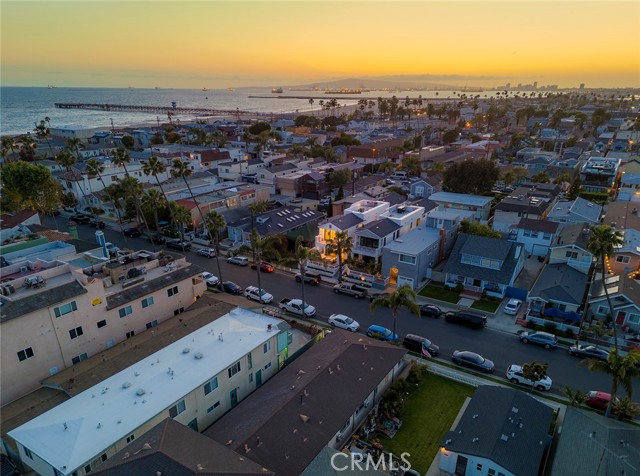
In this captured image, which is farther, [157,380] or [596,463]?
[157,380]

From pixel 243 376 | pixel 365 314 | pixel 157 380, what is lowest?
pixel 365 314

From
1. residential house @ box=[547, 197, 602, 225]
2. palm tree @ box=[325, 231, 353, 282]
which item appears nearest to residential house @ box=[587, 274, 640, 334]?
residential house @ box=[547, 197, 602, 225]

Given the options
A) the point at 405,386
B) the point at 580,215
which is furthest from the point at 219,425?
the point at 580,215

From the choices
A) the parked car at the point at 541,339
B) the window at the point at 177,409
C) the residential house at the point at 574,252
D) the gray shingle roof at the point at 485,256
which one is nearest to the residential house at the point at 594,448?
the parked car at the point at 541,339

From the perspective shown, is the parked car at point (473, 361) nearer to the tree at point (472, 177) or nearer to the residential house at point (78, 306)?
the residential house at point (78, 306)

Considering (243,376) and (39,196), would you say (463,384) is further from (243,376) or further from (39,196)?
(39,196)

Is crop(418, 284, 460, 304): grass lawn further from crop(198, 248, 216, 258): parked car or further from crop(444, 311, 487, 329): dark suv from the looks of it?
crop(198, 248, 216, 258): parked car

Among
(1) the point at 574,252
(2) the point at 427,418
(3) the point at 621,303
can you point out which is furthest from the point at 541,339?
(1) the point at 574,252

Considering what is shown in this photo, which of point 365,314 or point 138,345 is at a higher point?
point 138,345
